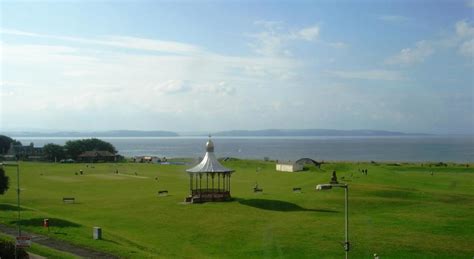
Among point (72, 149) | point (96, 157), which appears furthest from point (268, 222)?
point (72, 149)

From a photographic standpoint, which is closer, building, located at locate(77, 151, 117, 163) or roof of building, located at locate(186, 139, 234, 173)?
roof of building, located at locate(186, 139, 234, 173)

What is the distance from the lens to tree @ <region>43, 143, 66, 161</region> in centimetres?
14125

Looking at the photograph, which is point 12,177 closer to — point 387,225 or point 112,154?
point 387,225

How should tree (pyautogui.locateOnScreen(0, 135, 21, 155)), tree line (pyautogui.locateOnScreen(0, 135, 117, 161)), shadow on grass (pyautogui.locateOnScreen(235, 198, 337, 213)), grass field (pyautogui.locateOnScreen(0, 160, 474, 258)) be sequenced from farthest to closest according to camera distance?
tree (pyautogui.locateOnScreen(0, 135, 21, 155)) → tree line (pyautogui.locateOnScreen(0, 135, 117, 161)) → shadow on grass (pyautogui.locateOnScreen(235, 198, 337, 213)) → grass field (pyautogui.locateOnScreen(0, 160, 474, 258))

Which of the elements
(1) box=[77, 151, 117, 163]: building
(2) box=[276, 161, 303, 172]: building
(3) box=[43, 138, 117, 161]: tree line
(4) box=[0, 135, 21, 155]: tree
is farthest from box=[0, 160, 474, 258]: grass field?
(4) box=[0, 135, 21, 155]: tree

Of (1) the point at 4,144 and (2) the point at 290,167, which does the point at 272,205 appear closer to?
(2) the point at 290,167

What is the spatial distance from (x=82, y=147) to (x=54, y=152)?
8.03m

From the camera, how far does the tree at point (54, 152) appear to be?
141 metres

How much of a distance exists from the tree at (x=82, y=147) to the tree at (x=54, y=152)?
1.72 m

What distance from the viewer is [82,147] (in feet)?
480

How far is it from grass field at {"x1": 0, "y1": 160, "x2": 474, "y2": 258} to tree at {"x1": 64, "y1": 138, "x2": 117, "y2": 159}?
90620 mm

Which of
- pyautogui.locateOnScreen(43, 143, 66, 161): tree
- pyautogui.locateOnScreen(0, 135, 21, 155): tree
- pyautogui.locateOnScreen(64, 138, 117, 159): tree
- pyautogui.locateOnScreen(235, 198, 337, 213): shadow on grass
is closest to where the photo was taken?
pyautogui.locateOnScreen(235, 198, 337, 213): shadow on grass

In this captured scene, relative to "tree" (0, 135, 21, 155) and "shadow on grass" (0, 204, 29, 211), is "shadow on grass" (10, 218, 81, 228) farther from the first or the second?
"tree" (0, 135, 21, 155)

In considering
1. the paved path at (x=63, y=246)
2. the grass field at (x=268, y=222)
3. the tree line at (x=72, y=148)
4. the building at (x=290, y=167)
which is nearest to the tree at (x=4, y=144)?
the tree line at (x=72, y=148)
